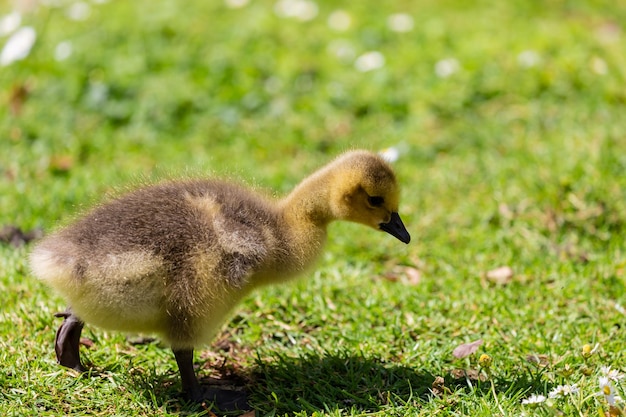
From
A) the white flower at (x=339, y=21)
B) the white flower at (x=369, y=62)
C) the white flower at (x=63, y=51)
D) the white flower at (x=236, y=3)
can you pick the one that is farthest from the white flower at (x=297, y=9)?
the white flower at (x=63, y=51)

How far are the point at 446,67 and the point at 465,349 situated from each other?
3496 mm

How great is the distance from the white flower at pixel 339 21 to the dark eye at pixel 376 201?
4.33 metres

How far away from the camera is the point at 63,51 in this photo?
275 inches

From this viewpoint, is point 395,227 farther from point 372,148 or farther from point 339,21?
point 339,21

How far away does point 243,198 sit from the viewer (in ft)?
11.0

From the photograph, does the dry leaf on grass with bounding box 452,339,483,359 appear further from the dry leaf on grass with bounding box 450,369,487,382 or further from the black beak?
the black beak

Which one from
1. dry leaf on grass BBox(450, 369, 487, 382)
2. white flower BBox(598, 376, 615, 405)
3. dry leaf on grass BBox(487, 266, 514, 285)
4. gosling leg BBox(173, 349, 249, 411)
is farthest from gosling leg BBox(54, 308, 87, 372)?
dry leaf on grass BBox(487, 266, 514, 285)

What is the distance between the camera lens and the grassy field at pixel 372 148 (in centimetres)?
337

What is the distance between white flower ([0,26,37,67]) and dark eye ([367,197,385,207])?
4352mm

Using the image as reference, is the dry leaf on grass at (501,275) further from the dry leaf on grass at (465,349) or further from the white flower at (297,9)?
the white flower at (297,9)

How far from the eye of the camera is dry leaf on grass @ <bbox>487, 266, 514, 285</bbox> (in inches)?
171

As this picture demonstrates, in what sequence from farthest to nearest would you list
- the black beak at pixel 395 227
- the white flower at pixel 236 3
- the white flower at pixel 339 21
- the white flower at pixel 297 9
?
1. the white flower at pixel 236 3
2. the white flower at pixel 297 9
3. the white flower at pixel 339 21
4. the black beak at pixel 395 227

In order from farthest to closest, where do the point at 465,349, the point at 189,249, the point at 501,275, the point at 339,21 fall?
the point at 339,21 < the point at 501,275 < the point at 465,349 < the point at 189,249

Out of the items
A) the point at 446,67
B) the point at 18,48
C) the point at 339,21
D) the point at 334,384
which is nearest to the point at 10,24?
the point at 18,48
